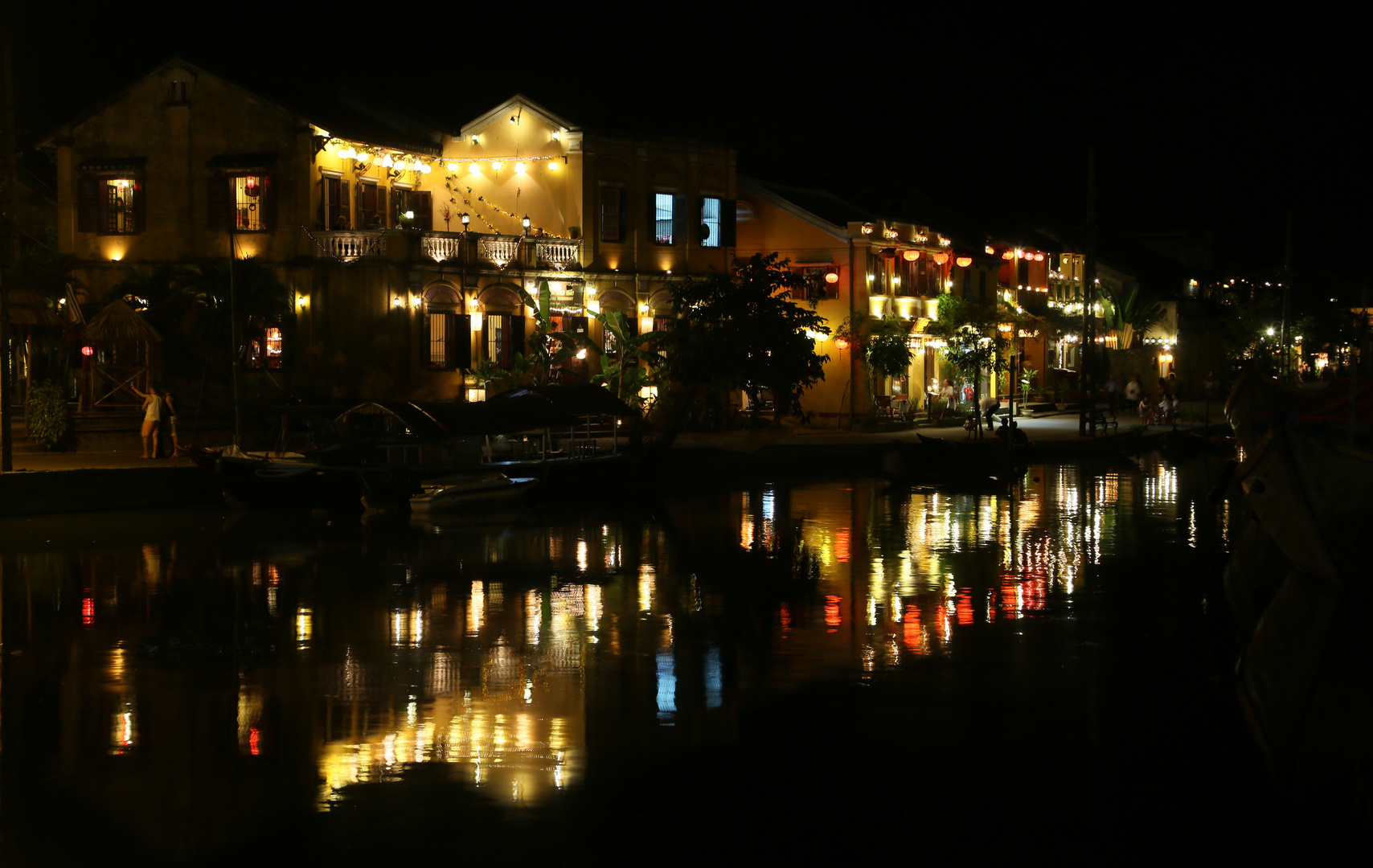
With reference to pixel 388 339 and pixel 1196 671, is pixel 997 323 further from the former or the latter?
pixel 1196 671

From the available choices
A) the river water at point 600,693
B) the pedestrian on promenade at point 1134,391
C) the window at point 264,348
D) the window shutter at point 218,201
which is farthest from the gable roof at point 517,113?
the pedestrian on promenade at point 1134,391

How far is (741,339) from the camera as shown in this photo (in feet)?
112

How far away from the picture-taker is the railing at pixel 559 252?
36.5 meters

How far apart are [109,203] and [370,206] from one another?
6.72 m

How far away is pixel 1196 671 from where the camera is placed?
12.7 meters

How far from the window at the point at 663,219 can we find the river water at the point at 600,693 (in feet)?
62.2

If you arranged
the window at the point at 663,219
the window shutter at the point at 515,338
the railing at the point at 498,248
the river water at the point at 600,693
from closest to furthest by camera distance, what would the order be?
the river water at the point at 600,693 → the railing at the point at 498,248 → the window shutter at the point at 515,338 → the window at the point at 663,219

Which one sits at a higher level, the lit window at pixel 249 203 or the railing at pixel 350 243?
the lit window at pixel 249 203

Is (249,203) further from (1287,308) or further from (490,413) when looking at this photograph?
(1287,308)

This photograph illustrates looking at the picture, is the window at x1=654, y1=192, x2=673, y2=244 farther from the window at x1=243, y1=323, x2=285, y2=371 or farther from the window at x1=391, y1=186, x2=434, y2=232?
the window at x1=243, y1=323, x2=285, y2=371

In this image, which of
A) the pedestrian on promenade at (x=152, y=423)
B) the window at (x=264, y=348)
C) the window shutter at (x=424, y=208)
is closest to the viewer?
the pedestrian on promenade at (x=152, y=423)

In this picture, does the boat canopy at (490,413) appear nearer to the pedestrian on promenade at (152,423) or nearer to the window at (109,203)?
the pedestrian on promenade at (152,423)

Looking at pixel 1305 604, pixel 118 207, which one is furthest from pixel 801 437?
pixel 1305 604

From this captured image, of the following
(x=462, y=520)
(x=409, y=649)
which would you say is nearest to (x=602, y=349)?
(x=462, y=520)
